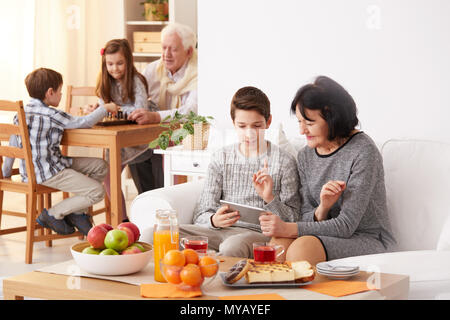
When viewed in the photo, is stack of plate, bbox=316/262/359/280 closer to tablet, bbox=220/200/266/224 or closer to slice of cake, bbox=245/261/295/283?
slice of cake, bbox=245/261/295/283

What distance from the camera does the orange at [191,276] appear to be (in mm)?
1536

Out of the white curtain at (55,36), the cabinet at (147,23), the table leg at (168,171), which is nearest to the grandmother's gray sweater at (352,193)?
the table leg at (168,171)

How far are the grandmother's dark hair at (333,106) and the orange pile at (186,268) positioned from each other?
800 millimetres

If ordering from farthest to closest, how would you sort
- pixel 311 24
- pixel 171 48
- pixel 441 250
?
1. pixel 171 48
2. pixel 311 24
3. pixel 441 250

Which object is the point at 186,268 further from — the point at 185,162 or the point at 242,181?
the point at 185,162

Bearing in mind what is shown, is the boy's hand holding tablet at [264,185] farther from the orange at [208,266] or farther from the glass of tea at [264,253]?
the orange at [208,266]

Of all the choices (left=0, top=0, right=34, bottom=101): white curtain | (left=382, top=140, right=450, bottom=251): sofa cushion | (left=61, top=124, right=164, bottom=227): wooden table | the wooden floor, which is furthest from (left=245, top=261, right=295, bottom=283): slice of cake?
(left=0, top=0, right=34, bottom=101): white curtain

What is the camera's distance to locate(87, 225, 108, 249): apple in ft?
5.74

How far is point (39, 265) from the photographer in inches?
129

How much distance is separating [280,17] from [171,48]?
1.16 m

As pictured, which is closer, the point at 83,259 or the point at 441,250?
the point at 83,259

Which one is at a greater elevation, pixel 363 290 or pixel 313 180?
pixel 313 180
